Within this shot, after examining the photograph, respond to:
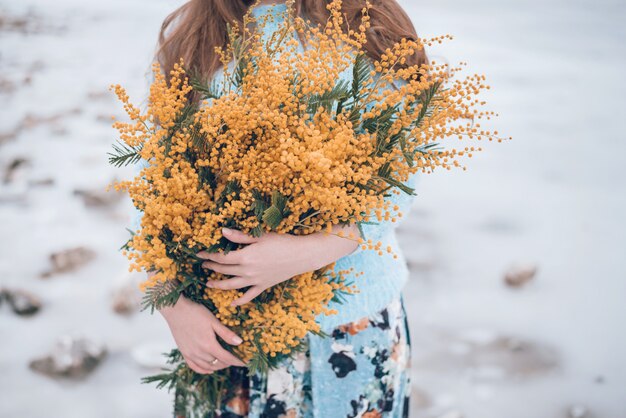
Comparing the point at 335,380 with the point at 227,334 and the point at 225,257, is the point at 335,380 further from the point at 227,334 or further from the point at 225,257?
the point at 225,257

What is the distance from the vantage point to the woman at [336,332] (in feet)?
3.02

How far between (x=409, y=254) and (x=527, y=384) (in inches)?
32.6

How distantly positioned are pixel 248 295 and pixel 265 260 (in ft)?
0.22

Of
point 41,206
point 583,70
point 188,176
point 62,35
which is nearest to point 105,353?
point 41,206

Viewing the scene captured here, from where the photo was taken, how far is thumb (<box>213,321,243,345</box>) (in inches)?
32.1

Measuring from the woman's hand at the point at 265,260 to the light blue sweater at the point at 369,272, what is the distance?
18 cm

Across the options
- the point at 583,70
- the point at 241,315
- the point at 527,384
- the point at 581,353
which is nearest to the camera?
the point at 241,315

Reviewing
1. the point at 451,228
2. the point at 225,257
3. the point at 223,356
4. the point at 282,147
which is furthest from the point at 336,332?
the point at 451,228

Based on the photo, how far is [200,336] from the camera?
0.86 metres

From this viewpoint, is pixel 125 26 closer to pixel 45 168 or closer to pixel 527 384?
pixel 45 168

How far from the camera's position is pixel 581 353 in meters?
2.13

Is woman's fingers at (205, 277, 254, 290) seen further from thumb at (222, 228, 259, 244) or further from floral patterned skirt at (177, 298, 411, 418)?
floral patterned skirt at (177, 298, 411, 418)

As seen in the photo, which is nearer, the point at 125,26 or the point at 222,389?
the point at 222,389

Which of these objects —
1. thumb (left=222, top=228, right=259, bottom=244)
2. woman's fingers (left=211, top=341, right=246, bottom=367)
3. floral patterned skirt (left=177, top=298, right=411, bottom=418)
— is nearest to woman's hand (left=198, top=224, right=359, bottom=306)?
thumb (left=222, top=228, right=259, bottom=244)
